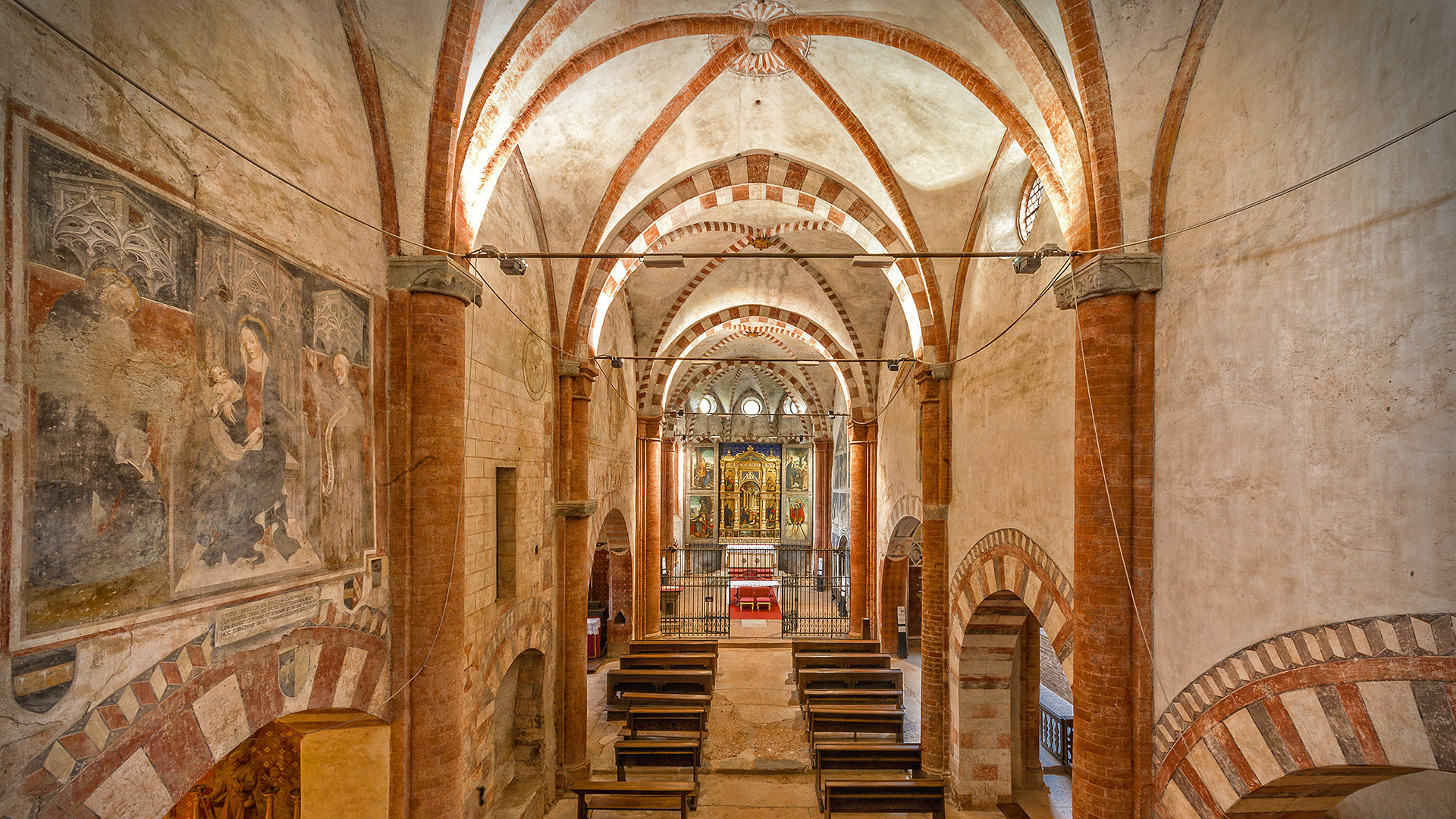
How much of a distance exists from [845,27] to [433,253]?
5.09 metres

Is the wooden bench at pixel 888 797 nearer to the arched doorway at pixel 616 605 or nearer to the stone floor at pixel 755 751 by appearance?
the stone floor at pixel 755 751

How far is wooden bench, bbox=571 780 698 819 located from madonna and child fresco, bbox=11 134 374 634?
5.53 m

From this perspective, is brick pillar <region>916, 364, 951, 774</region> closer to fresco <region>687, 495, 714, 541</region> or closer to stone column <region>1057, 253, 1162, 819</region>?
stone column <region>1057, 253, 1162, 819</region>

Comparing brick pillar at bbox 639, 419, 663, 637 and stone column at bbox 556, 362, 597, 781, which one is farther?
brick pillar at bbox 639, 419, 663, 637

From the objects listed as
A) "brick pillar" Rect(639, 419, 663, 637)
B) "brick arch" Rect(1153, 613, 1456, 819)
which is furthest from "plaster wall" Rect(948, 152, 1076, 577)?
"brick pillar" Rect(639, 419, 663, 637)

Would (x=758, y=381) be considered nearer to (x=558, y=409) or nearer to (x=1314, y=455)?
(x=558, y=409)

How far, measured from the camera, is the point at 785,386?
3281 centimetres

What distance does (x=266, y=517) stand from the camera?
4.26 meters

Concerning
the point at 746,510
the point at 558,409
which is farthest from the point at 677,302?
the point at 746,510

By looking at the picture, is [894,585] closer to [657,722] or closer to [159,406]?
[657,722]

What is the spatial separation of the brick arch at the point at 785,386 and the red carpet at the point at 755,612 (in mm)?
7506

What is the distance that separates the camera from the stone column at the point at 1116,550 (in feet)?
17.0

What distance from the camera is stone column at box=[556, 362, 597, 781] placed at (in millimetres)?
10742

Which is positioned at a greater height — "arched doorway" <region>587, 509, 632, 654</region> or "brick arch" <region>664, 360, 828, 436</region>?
"brick arch" <region>664, 360, 828, 436</region>
